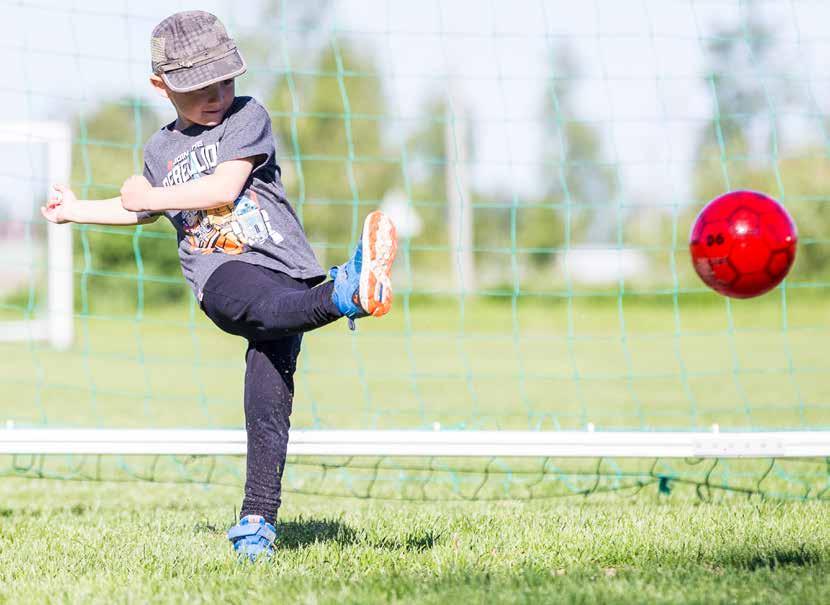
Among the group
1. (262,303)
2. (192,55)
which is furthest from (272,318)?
(192,55)

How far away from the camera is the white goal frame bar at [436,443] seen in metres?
4.08

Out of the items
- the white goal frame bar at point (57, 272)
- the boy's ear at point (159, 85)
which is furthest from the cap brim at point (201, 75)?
the white goal frame bar at point (57, 272)

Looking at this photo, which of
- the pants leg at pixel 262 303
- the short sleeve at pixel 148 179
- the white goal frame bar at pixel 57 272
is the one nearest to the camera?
the pants leg at pixel 262 303

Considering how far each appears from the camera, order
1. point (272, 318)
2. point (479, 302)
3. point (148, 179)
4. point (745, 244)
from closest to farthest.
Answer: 1. point (272, 318)
2. point (148, 179)
3. point (745, 244)
4. point (479, 302)

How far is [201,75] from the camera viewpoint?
10.7 ft

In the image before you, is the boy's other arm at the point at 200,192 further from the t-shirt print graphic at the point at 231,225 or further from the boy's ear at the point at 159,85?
the boy's ear at the point at 159,85

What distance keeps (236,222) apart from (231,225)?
0.06 ft

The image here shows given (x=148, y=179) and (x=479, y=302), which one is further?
(x=479, y=302)

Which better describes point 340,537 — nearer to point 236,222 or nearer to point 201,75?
point 236,222

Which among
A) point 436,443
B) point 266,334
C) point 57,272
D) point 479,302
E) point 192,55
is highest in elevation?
point 57,272

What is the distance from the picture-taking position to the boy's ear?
3395mm

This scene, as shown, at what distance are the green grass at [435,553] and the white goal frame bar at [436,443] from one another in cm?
23

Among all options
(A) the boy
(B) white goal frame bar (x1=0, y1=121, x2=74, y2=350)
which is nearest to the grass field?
(A) the boy

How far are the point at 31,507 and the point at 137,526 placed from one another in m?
0.83
